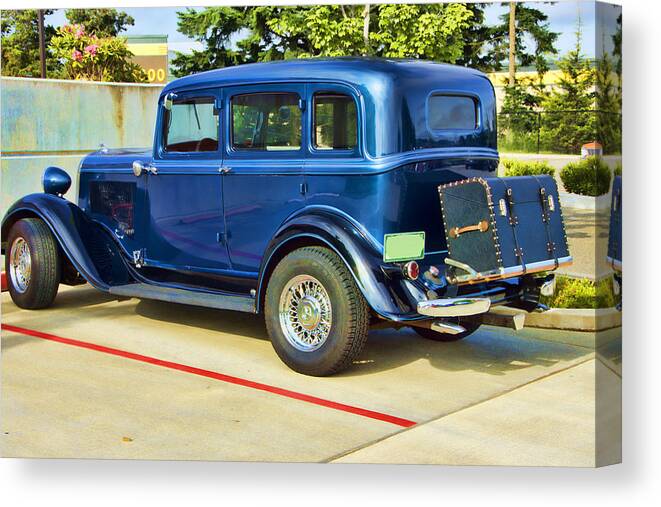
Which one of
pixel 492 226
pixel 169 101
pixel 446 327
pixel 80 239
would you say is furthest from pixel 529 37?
pixel 80 239

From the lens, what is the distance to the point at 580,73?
5312mm

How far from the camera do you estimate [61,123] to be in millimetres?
7074

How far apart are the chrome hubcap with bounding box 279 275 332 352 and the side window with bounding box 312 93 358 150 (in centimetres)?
84

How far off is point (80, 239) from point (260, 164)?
1940 mm

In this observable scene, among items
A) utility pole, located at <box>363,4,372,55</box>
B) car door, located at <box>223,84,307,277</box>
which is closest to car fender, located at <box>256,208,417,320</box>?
car door, located at <box>223,84,307,277</box>

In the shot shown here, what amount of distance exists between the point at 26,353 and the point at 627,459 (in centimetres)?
392

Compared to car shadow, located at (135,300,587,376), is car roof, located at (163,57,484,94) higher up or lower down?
higher up

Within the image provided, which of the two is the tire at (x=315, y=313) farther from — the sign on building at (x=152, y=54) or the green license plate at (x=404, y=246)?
the sign on building at (x=152, y=54)

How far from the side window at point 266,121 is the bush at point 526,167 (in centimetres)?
164

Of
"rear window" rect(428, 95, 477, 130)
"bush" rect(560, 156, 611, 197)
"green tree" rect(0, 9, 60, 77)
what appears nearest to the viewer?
"bush" rect(560, 156, 611, 197)

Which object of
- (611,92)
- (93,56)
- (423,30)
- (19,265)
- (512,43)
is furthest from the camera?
(19,265)

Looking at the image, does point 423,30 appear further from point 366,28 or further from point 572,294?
point 572,294

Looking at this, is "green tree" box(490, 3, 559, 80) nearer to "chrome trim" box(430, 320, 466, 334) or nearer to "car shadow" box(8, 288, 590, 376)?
"chrome trim" box(430, 320, 466, 334)

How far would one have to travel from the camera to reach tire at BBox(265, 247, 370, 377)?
224 inches
